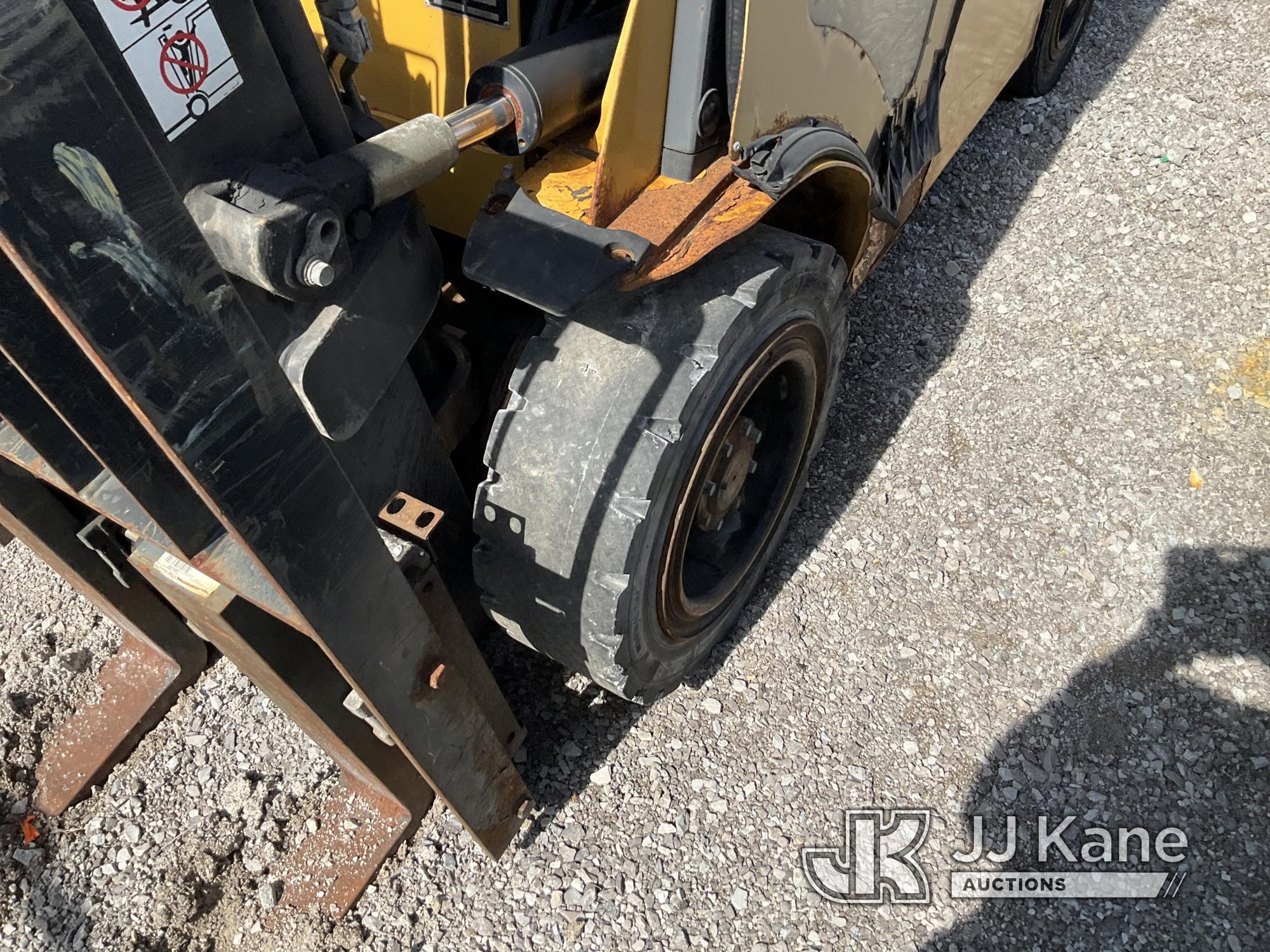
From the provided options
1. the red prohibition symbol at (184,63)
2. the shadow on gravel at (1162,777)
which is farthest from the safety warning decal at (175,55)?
the shadow on gravel at (1162,777)

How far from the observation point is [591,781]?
257 centimetres

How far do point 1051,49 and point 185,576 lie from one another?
5.06 m

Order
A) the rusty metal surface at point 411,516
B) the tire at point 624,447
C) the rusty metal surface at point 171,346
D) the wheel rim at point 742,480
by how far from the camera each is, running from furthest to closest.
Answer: the wheel rim at point 742,480
the tire at point 624,447
the rusty metal surface at point 411,516
the rusty metal surface at point 171,346

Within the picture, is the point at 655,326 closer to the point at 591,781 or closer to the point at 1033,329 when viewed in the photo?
the point at 591,781

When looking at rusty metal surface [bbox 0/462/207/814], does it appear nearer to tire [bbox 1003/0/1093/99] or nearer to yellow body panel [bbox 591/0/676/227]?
yellow body panel [bbox 591/0/676/227]

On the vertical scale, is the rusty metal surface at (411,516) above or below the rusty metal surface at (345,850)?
above

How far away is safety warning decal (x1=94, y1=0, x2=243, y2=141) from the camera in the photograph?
1.03 metres

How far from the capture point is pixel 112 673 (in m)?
2.72

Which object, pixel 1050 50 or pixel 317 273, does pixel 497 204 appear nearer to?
pixel 317 273

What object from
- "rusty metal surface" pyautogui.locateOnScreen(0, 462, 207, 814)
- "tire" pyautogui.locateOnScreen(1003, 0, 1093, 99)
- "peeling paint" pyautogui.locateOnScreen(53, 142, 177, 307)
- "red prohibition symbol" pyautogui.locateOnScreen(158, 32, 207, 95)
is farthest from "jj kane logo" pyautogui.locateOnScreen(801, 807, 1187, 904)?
"tire" pyautogui.locateOnScreen(1003, 0, 1093, 99)

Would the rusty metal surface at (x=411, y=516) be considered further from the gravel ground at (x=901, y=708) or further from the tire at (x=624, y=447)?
the gravel ground at (x=901, y=708)

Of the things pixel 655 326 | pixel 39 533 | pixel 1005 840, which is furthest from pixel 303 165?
pixel 1005 840

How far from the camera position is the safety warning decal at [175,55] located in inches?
40.4

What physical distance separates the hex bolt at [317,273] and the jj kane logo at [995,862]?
2.07m
